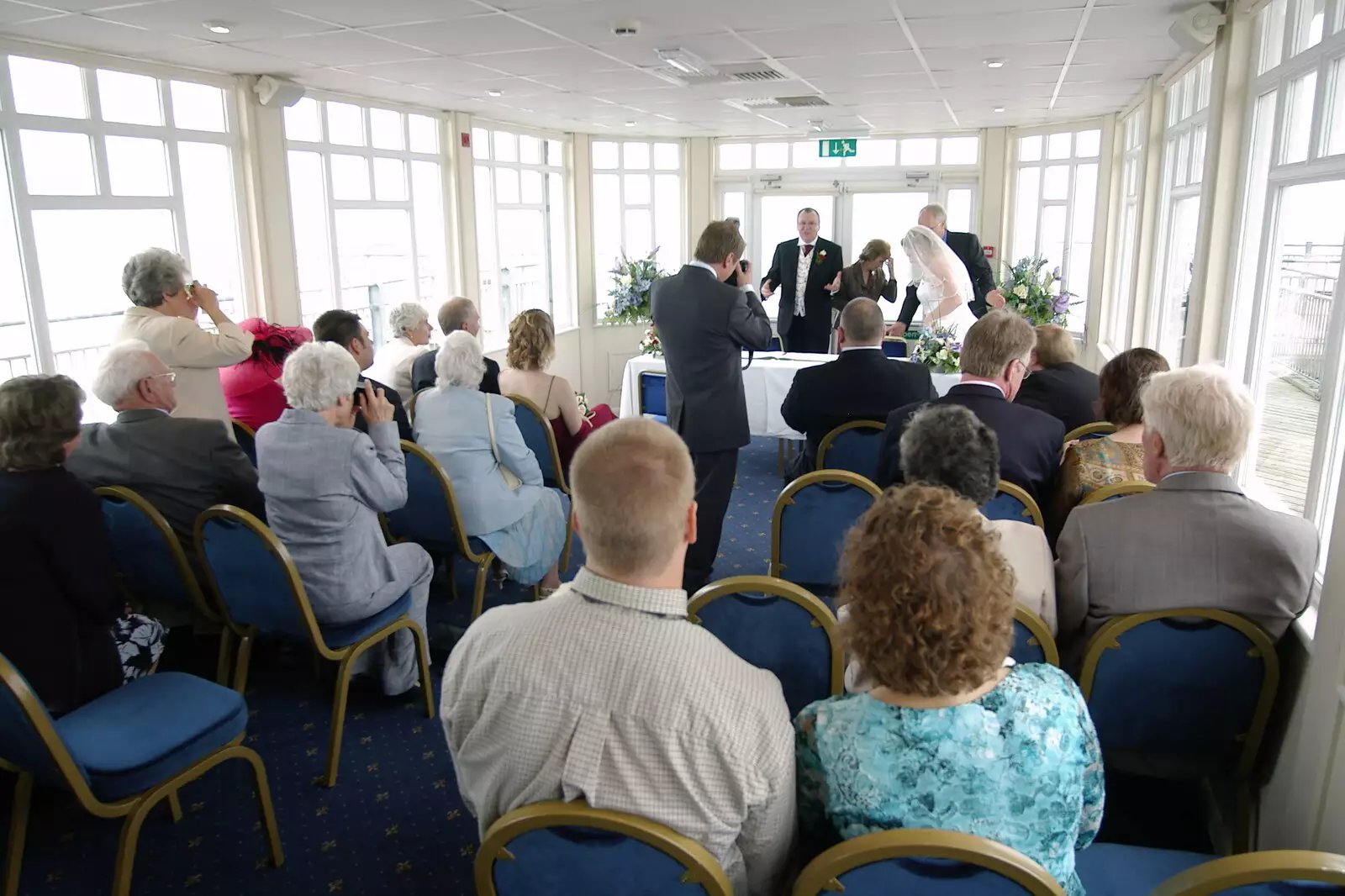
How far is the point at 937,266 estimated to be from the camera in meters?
6.27

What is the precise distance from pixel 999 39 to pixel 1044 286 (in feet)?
9.23

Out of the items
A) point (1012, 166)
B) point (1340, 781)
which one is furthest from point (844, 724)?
point (1012, 166)

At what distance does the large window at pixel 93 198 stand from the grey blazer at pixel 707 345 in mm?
3025

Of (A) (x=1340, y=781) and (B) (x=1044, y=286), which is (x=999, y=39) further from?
(A) (x=1340, y=781)

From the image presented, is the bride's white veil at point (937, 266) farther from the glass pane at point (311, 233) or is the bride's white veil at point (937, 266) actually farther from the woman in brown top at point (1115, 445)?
the glass pane at point (311, 233)

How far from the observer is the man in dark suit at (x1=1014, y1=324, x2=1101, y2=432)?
3674mm

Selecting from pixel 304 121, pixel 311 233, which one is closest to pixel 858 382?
pixel 311 233

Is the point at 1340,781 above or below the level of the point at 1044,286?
below

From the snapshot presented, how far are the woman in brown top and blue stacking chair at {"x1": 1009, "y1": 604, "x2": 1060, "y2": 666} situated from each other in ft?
3.22

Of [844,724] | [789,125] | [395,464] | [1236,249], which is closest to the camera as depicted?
[844,724]

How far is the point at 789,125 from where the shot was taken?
895 cm

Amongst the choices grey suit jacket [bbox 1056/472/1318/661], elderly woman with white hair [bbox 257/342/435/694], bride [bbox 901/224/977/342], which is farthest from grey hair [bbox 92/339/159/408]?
bride [bbox 901/224/977/342]

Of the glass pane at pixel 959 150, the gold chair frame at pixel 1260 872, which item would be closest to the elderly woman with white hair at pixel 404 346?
the gold chair frame at pixel 1260 872

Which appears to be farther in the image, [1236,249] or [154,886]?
[1236,249]
